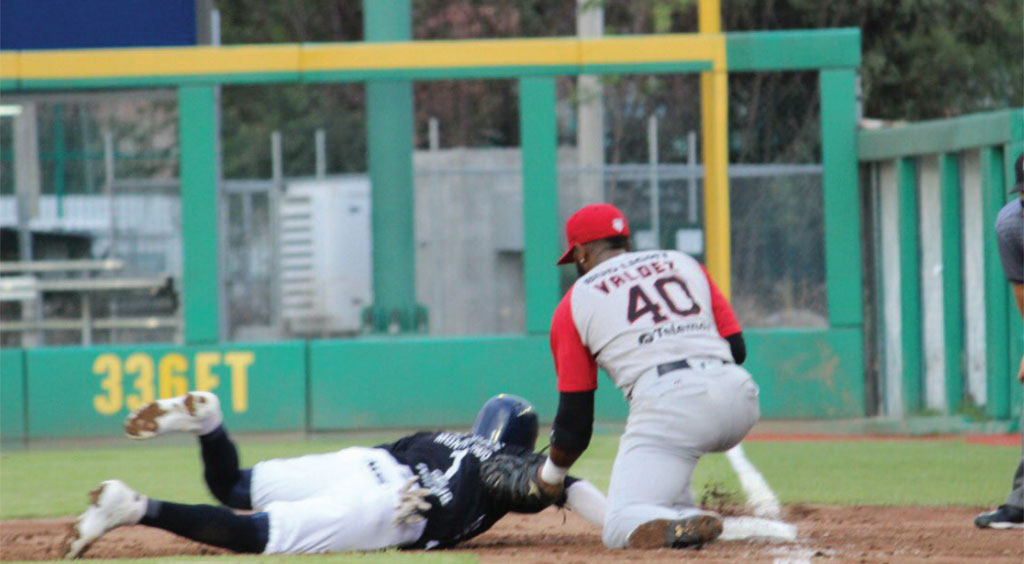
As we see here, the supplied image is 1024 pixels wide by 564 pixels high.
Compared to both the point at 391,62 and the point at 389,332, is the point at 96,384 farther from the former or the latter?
the point at 391,62

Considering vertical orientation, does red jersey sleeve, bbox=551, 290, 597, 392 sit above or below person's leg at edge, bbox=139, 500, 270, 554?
above

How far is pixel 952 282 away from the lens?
42.6 ft

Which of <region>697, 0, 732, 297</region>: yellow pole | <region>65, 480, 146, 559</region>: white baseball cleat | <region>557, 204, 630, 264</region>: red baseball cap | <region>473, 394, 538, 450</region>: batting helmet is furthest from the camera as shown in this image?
<region>697, 0, 732, 297</region>: yellow pole

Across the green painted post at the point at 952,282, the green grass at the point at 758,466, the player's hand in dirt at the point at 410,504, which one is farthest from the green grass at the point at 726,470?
the green painted post at the point at 952,282

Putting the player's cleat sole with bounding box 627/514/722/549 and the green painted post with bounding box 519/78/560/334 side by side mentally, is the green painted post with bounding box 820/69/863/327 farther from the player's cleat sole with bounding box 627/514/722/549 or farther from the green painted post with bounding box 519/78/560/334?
the player's cleat sole with bounding box 627/514/722/549

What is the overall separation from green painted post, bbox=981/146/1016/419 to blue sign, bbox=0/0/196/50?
6555 mm

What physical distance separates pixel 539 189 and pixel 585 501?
7.64 m

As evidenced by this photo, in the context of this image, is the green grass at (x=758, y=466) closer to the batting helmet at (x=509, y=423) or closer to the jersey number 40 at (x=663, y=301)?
the batting helmet at (x=509, y=423)

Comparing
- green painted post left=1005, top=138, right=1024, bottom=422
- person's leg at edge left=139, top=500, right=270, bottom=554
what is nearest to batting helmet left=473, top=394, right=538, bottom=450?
person's leg at edge left=139, top=500, right=270, bottom=554

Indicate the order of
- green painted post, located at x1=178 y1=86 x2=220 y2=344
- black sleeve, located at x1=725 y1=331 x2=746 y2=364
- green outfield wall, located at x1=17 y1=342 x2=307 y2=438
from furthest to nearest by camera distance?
1. green painted post, located at x1=178 y1=86 x2=220 y2=344
2. green outfield wall, located at x1=17 y1=342 x2=307 y2=438
3. black sleeve, located at x1=725 y1=331 x2=746 y2=364

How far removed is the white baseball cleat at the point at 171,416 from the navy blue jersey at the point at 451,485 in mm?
803

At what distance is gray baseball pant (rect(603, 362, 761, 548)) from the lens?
6332 millimetres

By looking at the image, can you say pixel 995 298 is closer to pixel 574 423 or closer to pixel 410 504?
pixel 574 423

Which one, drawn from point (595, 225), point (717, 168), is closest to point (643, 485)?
point (595, 225)
